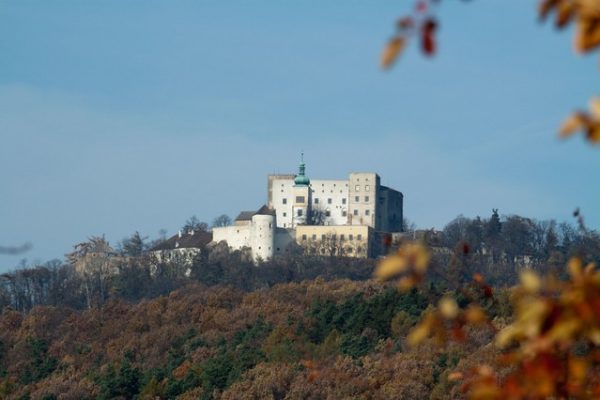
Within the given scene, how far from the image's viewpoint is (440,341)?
294 cm

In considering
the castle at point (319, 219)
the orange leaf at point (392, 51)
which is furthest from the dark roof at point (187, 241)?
the orange leaf at point (392, 51)

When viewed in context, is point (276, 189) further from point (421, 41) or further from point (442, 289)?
point (421, 41)

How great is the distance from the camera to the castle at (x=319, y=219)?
74250 millimetres

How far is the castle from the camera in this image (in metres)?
74.2

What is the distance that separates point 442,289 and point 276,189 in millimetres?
36672

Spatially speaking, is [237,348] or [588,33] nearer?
[588,33]

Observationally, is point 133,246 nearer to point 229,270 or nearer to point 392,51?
point 229,270

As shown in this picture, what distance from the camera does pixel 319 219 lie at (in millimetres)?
78562

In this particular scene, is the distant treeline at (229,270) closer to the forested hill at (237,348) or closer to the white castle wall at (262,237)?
the white castle wall at (262,237)

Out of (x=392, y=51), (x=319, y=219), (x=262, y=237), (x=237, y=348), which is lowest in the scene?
(x=237, y=348)

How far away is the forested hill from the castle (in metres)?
19.0

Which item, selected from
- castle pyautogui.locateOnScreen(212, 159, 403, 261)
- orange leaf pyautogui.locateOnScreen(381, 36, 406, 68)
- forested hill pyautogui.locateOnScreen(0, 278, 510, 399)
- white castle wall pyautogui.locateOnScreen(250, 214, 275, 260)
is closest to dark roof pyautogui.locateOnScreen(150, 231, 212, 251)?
castle pyautogui.locateOnScreen(212, 159, 403, 261)

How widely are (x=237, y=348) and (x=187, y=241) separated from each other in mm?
42270

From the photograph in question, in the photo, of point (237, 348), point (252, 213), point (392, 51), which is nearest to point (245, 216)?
point (252, 213)
